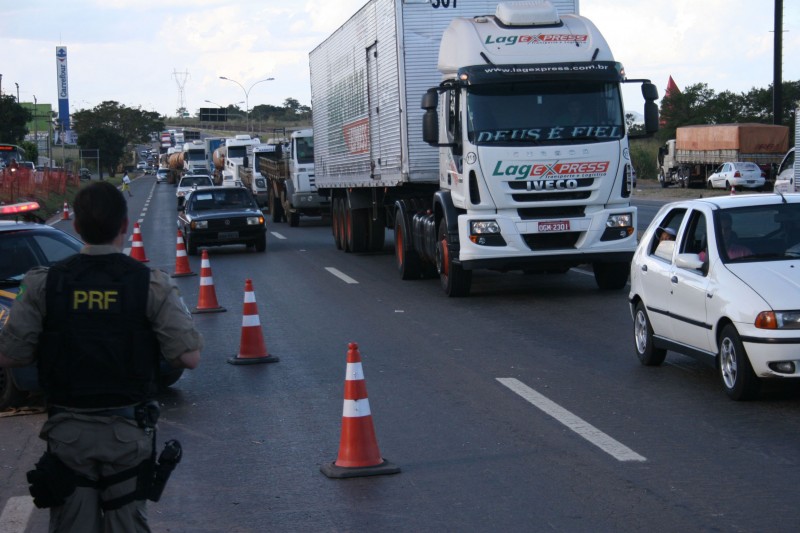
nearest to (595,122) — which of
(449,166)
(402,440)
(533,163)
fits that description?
(533,163)

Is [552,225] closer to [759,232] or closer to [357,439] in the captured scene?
→ [759,232]

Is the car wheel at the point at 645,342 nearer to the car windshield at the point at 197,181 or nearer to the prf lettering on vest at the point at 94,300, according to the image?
the prf lettering on vest at the point at 94,300

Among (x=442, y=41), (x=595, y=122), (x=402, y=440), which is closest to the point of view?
(x=402, y=440)

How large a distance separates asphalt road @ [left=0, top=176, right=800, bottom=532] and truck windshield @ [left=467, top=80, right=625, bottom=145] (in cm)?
246

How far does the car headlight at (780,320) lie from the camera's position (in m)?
8.12

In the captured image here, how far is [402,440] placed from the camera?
25.5ft

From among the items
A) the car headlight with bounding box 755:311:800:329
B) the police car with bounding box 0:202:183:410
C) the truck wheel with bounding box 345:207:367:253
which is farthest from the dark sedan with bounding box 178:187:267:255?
the car headlight with bounding box 755:311:800:329

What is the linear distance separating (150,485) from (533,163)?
11307 mm

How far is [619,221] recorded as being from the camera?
602 inches

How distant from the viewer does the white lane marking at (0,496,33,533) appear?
6.07 m

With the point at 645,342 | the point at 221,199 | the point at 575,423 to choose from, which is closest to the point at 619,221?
the point at 645,342

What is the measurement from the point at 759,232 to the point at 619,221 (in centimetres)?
603

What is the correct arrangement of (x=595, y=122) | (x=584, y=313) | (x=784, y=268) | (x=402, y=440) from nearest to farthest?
1. (x=402, y=440)
2. (x=784, y=268)
3. (x=584, y=313)
4. (x=595, y=122)

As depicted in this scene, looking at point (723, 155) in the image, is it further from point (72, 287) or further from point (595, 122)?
point (72, 287)
